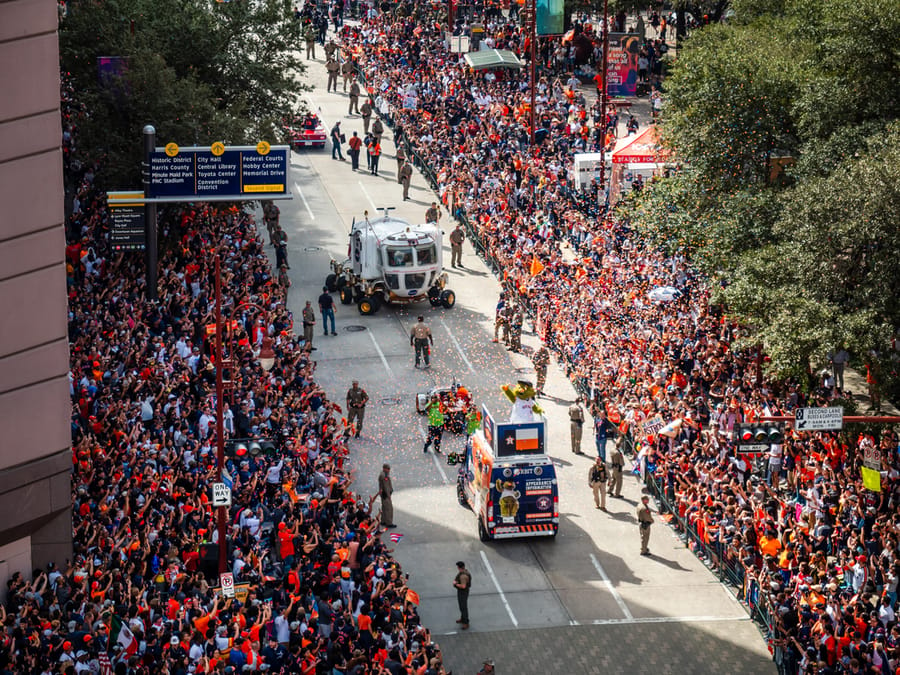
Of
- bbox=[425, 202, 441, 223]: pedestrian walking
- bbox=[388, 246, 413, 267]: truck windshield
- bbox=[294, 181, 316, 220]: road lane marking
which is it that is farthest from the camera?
bbox=[294, 181, 316, 220]: road lane marking

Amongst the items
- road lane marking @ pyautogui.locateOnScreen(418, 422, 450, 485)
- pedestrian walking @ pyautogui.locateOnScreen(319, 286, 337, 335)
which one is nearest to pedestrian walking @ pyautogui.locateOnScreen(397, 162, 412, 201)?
pedestrian walking @ pyautogui.locateOnScreen(319, 286, 337, 335)

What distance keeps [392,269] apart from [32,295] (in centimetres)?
2140

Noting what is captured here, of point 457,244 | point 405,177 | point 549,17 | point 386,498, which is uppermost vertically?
point 549,17

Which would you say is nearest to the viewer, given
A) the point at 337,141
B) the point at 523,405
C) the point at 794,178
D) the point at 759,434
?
the point at 759,434

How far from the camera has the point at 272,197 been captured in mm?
32344

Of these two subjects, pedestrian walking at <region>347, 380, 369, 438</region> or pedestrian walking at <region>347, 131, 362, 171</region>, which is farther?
pedestrian walking at <region>347, 131, 362, 171</region>

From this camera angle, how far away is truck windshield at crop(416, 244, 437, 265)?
142 ft

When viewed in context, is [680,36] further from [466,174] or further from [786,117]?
[786,117]

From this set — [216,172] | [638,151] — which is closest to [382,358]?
[216,172]

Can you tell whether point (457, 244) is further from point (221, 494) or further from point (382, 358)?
point (221, 494)

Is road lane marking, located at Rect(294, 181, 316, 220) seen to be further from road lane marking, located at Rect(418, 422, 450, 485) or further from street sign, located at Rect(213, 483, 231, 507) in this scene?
street sign, located at Rect(213, 483, 231, 507)

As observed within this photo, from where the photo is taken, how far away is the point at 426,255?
43.5m

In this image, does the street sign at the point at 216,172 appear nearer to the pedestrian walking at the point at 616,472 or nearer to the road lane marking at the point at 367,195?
the pedestrian walking at the point at 616,472

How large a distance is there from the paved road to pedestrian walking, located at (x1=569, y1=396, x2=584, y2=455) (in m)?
0.32
